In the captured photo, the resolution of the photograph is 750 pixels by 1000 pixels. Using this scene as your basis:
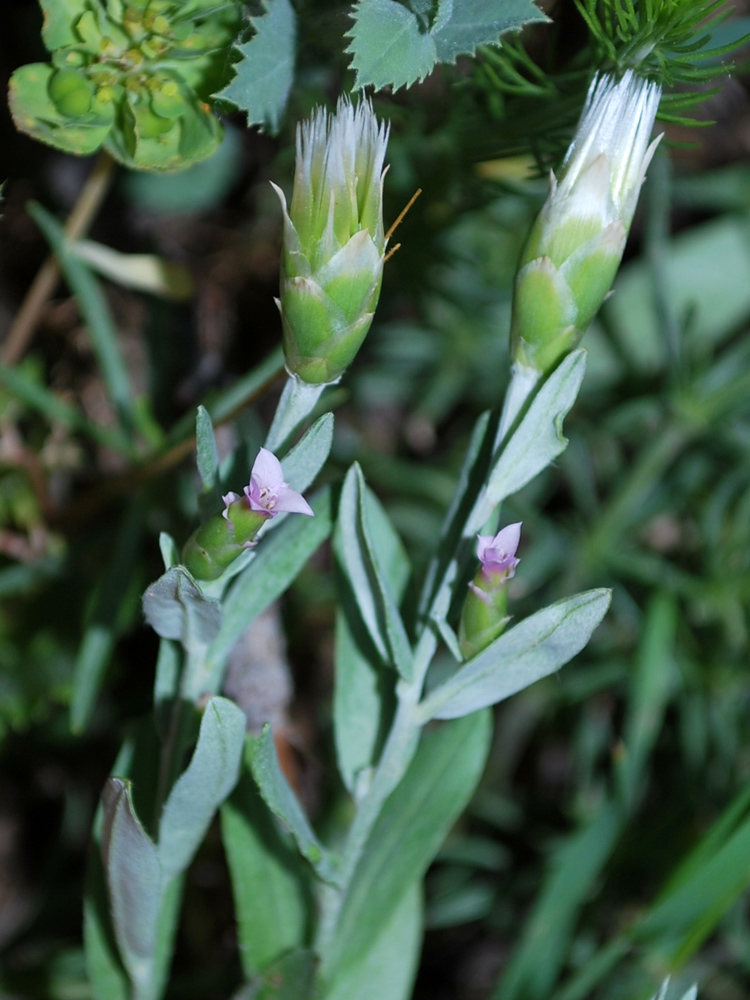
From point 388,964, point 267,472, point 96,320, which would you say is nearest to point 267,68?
point 267,472

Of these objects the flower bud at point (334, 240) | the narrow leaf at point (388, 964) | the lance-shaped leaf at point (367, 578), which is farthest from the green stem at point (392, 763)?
the flower bud at point (334, 240)

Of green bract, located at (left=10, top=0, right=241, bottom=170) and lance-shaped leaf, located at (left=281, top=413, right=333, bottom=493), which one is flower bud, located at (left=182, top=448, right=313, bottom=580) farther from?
green bract, located at (left=10, top=0, right=241, bottom=170)

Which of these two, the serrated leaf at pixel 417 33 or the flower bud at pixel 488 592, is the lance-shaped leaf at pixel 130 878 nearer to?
the flower bud at pixel 488 592

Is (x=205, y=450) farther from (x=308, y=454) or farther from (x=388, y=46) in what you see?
(x=388, y=46)

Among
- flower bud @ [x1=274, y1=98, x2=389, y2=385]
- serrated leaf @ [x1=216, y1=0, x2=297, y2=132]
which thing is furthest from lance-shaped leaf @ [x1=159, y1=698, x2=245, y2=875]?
serrated leaf @ [x1=216, y1=0, x2=297, y2=132]

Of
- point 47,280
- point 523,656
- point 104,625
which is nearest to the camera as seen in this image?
point 523,656
